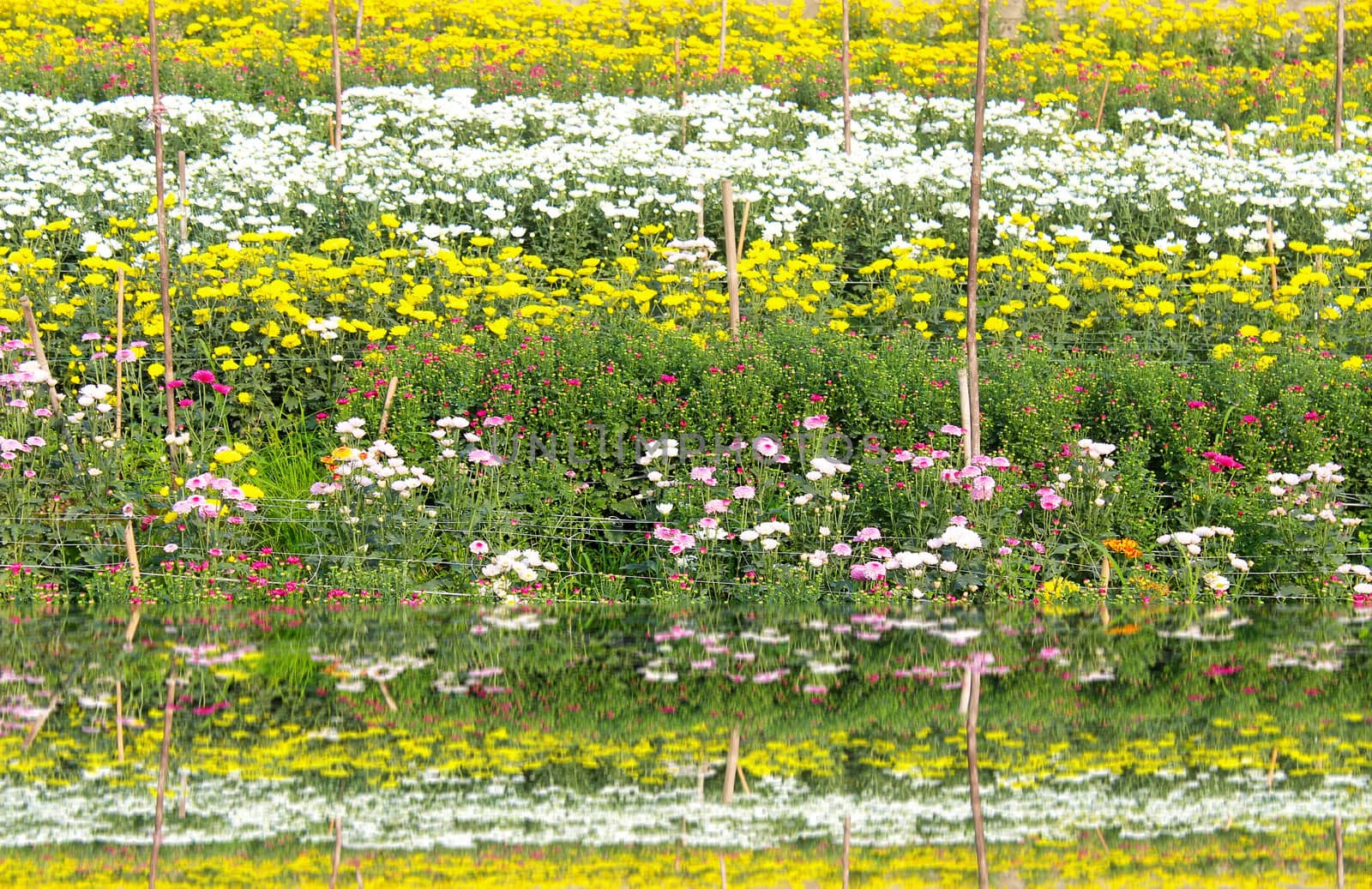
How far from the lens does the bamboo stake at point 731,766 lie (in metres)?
4.79

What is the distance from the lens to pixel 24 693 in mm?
6105

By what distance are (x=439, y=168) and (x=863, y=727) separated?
8813mm

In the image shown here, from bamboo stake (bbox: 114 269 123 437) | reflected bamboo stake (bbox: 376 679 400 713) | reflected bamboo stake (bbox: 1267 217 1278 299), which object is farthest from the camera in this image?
reflected bamboo stake (bbox: 1267 217 1278 299)

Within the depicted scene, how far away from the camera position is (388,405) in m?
9.04

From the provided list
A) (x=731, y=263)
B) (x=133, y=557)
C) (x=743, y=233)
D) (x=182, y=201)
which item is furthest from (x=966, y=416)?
(x=182, y=201)

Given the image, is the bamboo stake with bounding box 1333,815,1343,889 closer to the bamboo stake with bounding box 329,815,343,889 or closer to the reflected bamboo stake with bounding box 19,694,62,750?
the bamboo stake with bounding box 329,815,343,889

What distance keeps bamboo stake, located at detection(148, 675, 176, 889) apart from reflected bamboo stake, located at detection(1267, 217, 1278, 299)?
8.30m

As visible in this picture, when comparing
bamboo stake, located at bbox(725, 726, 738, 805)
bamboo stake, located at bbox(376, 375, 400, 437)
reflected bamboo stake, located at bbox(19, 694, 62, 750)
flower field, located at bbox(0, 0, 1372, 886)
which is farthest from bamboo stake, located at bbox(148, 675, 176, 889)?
bamboo stake, located at bbox(376, 375, 400, 437)

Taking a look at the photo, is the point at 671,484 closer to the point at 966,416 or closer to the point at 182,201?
the point at 966,416

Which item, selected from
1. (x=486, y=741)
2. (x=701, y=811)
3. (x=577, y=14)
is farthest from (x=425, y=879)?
(x=577, y=14)

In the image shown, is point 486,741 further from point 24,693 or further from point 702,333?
point 702,333

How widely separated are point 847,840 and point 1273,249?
9144mm

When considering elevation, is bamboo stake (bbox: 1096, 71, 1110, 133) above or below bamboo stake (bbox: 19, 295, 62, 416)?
above

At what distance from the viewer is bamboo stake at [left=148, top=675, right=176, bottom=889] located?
415 cm
